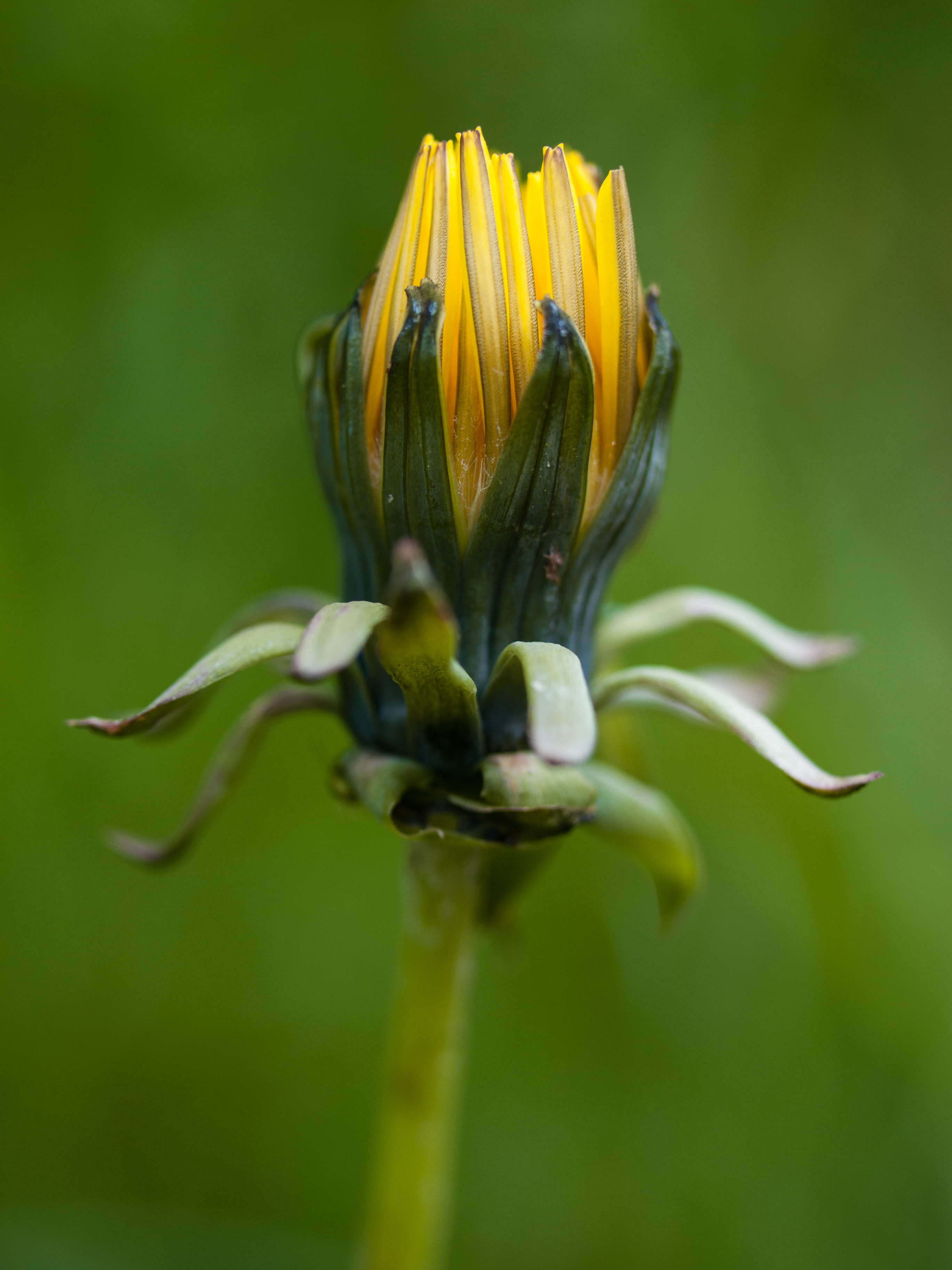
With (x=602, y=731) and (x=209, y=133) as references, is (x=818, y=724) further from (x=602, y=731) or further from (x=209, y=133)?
(x=209, y=133)

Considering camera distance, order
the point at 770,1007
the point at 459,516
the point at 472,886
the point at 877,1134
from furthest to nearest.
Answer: the point at 770,1007
the point at 877,1134
the point at 472,886
the point at 459,516

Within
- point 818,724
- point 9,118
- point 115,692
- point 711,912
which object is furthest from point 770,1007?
point 9,118

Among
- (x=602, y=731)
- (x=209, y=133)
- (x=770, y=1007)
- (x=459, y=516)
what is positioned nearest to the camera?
(x=459, y=516)

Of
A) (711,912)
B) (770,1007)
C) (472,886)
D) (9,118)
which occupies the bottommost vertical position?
(770,1007)

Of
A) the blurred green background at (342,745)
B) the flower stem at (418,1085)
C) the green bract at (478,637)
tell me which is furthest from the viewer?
the blurred green background at (342,745)

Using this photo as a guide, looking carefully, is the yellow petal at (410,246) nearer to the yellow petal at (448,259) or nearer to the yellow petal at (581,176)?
the yellow petal at (448,259)

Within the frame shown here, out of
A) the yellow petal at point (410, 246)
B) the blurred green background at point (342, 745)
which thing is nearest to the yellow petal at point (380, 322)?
the yellow petal at point (410, 246)

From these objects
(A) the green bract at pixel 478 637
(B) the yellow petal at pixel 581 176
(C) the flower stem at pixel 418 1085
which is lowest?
(C) the flower stem at pixel 418 1085

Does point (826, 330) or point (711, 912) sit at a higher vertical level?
point (826, 330)

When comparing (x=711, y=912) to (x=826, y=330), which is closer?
(x=711, y=912)
